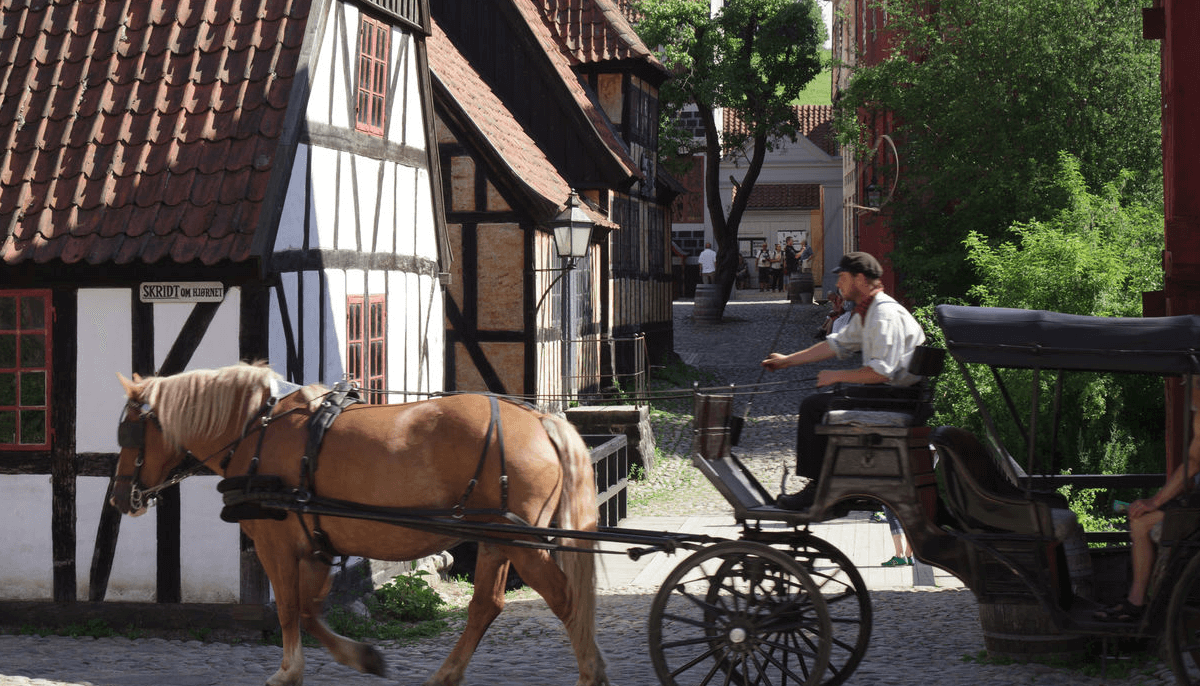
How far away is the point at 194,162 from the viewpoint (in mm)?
9289

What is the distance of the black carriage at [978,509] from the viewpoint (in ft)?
19.6

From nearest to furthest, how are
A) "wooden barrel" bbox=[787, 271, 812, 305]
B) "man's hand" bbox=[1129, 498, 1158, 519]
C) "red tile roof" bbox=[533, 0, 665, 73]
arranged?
1. "man's hand" bbox=[1129, 498, 1158, 519]
2. "red tile roof" bbox=[533, 0, 665, 73]
3. "wooden barrel" bbox=[787, 271, 812, 305]

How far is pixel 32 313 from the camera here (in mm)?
9477

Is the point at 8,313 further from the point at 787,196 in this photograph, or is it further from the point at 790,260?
the point at 787,196

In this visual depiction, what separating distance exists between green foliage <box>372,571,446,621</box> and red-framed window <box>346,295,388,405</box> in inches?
61.9

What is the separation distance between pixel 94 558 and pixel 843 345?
5.79m

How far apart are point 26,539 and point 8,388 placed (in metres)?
1.11

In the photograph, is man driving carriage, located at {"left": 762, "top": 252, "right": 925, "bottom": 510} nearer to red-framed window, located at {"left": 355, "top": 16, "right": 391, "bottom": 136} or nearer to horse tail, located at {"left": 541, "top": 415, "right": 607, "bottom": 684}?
horse tail, located at {"left": 541, "top": 415, "right": 607, "bottom": 684}

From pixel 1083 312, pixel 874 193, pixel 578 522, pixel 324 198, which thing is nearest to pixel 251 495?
pixel 578 522

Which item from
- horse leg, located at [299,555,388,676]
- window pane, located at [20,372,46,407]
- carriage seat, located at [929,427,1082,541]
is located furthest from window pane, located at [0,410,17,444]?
carriage seat, located at [929,427,1082,541]

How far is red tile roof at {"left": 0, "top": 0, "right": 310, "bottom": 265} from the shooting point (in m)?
9.03

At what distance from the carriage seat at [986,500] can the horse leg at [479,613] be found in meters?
2.29

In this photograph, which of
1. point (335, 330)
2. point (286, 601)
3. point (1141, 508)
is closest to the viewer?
point (1141, 508)

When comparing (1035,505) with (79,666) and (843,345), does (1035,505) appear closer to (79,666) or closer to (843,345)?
(843,345)
